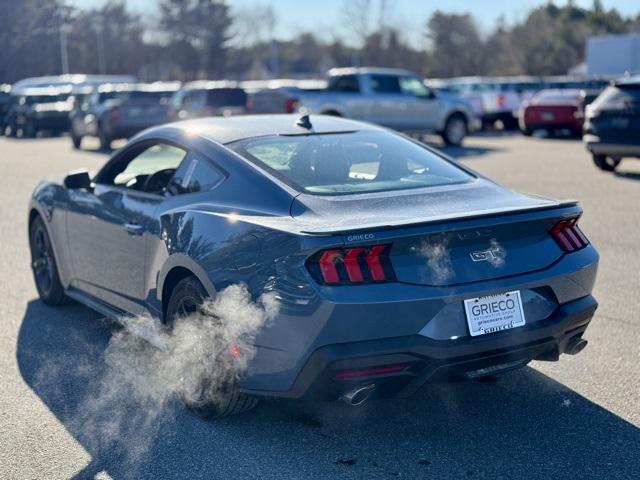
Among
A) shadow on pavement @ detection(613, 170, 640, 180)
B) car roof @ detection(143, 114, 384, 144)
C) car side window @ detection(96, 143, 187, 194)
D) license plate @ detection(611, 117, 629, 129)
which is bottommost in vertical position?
shadow on pavement @ detection(613, 170, 640, 180)

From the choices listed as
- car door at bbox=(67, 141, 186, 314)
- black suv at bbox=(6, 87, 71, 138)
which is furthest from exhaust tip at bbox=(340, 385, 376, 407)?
black suv at bbox=(6, 87, 71, 138)

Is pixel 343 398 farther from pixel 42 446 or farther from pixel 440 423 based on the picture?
pixel 42 446

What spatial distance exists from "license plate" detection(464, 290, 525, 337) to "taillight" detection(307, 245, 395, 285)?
0.40 m

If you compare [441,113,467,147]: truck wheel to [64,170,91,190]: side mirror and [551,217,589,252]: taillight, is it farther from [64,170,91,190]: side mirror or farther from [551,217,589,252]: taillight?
[551,217,589,252]: taillight

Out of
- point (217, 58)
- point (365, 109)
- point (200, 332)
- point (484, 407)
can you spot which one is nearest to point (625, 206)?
point (484, 407)

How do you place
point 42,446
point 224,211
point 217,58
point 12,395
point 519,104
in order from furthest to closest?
point 217,58, point 519,104, point 12,395, point 224,211, point 42,446

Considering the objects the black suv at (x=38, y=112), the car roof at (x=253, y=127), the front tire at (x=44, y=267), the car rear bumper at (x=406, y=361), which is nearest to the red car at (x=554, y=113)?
the black suv at (x=38, y=112)

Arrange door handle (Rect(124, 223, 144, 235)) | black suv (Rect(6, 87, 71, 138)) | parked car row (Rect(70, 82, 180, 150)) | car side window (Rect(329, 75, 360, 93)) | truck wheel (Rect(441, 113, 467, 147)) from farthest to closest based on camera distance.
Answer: black suv (Rect(6, 87, 71, 138)), parked car row (Rect(70, 82, 180, 150)), truck wheel (Rect(441, 113, 467, 147)), car side window (Rect(329, 75, 360, 93)), door handle (Rect(124, 223, 144, 235))

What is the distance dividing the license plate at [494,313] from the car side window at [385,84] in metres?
19.3

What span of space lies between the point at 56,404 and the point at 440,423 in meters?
2.00

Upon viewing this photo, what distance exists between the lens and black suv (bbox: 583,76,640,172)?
15.0 metres

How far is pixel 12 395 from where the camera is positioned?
16.8ft

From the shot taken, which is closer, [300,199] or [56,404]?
[300,199]

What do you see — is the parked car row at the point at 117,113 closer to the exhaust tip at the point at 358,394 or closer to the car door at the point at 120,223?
the car door at the point at 120,223
